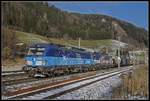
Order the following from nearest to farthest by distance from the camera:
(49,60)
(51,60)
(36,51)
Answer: (36,51), (49,60), (51,60)

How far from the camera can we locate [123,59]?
8631cm

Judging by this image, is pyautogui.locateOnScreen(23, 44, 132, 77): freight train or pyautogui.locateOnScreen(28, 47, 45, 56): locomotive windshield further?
pyautogui.locateOnScreen(28, 47, 45, 56): locomotive windshield

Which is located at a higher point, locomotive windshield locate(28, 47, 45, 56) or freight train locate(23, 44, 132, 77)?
locomotive windshield locate(28, 47, 45, 56)

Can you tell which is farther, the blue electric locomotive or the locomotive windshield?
the locomotive windshield

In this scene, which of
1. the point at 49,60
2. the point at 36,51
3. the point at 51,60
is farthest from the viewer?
the point at 51,60

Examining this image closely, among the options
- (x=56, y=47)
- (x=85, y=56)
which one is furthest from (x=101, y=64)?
(x=56, y=47)

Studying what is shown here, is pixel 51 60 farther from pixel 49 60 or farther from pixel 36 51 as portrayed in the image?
pixel 36 51

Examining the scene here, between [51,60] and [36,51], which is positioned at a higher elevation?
[36,51]

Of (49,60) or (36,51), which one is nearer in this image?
(36,51)

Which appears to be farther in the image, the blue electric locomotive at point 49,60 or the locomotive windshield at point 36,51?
the locomotive windshield at point 36,51

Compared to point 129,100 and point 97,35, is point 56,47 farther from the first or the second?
point 97,35

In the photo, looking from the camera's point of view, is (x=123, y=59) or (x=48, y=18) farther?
(x=48, y=18)

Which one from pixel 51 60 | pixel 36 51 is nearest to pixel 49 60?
pixel 51 60

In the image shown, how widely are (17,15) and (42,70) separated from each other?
9717 centimetres
